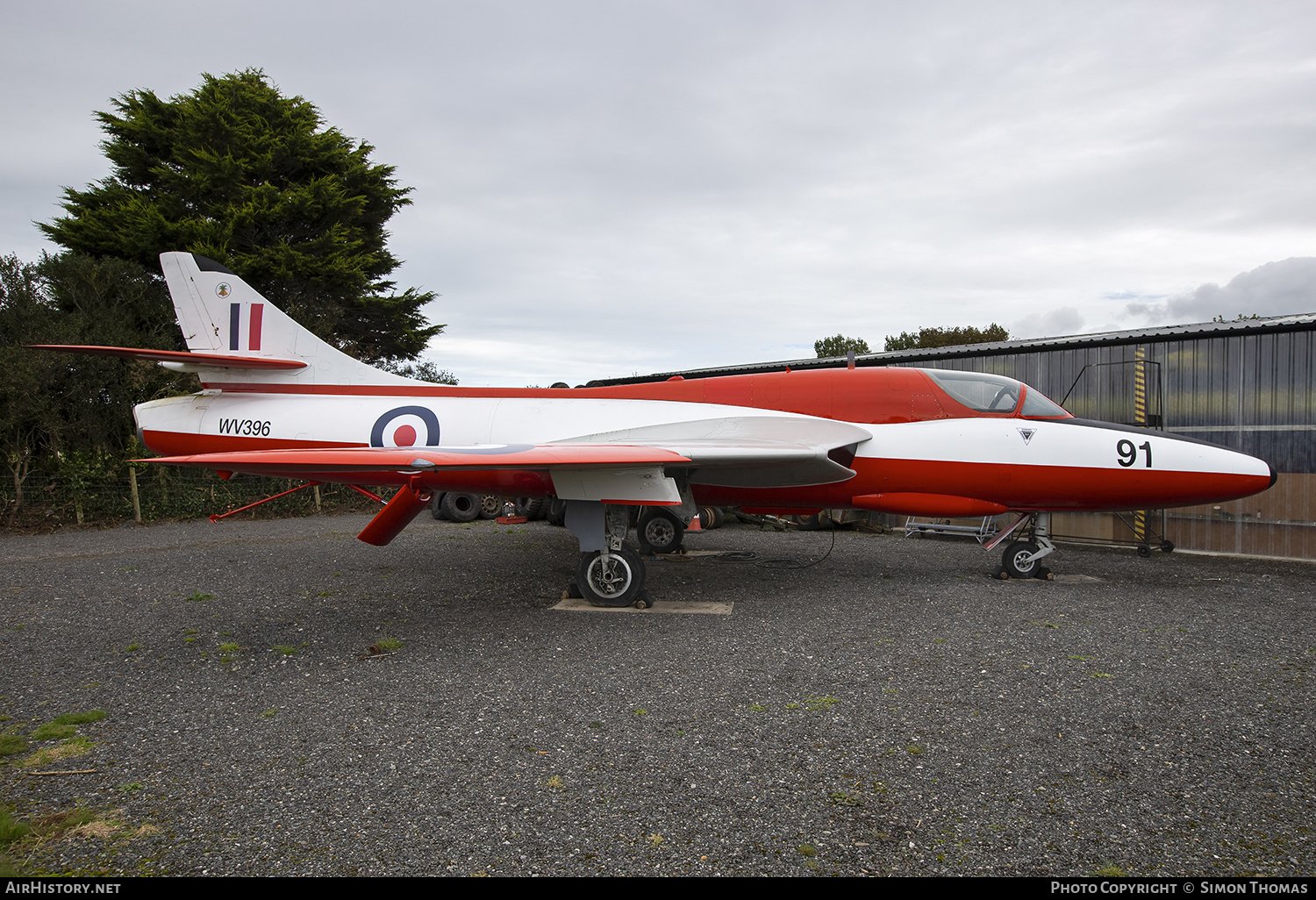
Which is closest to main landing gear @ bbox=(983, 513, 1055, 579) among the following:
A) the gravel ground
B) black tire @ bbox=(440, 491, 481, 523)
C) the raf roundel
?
the gravel ground

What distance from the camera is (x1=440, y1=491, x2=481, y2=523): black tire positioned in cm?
1455

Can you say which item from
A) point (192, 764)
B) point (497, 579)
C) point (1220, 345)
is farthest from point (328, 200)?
point (1220, 345)

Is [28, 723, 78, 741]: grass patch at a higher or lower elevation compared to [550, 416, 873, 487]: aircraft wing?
lower

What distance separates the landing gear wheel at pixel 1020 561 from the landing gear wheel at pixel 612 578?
458cm

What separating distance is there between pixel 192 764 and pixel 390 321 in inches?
838

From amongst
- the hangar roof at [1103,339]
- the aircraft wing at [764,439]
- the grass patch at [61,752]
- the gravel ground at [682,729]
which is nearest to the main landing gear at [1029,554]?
the gravel ground at [682,729]

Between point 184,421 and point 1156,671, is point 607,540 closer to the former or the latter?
point 1156,671

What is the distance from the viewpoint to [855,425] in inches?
300

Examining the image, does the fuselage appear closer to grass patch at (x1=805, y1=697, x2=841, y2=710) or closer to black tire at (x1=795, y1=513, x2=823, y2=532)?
grass patch at (x1=805, y1=697, x2=841, y2=710)

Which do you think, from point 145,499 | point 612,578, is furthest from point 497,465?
point 145,499

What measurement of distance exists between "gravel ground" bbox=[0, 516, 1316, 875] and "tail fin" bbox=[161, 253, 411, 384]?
108 inches

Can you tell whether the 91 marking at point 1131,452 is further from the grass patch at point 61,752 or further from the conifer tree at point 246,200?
the conifer tree at point 246,200

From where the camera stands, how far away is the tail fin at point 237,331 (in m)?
8.33

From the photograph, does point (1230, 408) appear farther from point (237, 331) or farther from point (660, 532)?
point (237, 331)
